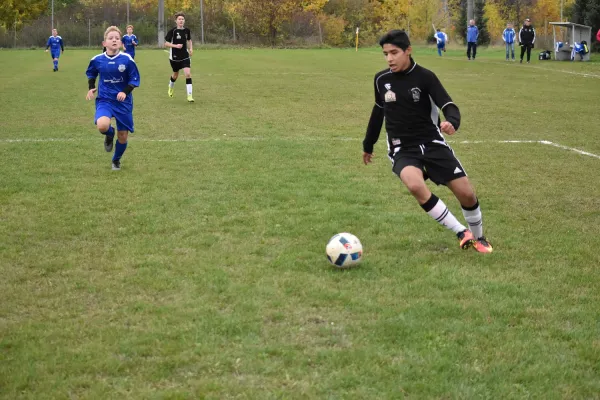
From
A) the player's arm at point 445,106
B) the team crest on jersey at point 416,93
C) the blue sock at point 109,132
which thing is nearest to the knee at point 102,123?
the blue sock at point 109,132

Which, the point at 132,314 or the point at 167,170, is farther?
the point at 167,170

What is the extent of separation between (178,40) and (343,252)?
528 inches

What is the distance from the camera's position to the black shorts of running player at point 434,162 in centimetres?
640

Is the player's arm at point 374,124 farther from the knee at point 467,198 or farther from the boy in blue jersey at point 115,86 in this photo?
the boy in blue jersey at point 115,86

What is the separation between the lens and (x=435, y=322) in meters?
4.79

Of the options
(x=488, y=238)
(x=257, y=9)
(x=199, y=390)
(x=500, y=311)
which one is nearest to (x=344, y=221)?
(x=488, y=238)

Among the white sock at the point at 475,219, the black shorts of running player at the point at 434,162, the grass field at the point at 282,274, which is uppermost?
the black shorts of running player at the point at 434,162

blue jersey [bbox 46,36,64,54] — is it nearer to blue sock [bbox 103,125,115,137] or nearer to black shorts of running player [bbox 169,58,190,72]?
black shorts of running player [bbox 169,58,190,72]

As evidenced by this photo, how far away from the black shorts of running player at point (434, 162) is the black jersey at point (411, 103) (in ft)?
0.22

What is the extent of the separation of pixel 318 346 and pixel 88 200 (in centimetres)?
448

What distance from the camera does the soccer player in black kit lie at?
6.35 meters

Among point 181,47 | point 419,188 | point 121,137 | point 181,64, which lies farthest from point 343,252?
point 181,64

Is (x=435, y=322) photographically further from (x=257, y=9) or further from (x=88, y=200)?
(x=257, y=9)

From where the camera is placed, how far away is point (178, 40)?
1820 centimetres
